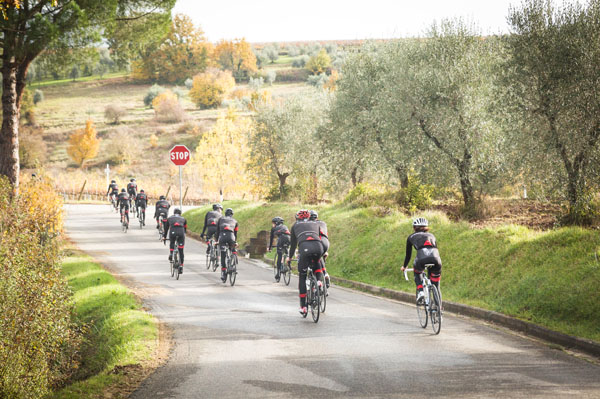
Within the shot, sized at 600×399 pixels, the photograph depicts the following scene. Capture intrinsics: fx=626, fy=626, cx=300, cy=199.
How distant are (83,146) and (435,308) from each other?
77.5 m

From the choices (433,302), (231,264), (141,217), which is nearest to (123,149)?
(141,217)

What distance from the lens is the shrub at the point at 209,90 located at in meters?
113

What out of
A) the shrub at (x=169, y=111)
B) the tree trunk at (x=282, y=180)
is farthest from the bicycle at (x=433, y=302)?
the shrub at (x=169, y=111)

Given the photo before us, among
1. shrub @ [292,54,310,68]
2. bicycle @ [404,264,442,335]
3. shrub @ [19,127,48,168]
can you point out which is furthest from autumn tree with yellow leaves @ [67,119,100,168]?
shrub @ [292,54,310,68]

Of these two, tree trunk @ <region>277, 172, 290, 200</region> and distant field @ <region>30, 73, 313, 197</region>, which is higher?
distant field @ <region>30, 73, 313, 197</region>

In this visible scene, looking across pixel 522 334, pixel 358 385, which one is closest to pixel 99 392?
pixel 358 385

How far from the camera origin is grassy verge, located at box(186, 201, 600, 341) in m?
11.9

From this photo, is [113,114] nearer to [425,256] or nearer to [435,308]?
[425,256]

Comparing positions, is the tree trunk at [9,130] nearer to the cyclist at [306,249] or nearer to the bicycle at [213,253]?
the bicycle at [213,253]

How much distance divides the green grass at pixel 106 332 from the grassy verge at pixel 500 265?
7146mm

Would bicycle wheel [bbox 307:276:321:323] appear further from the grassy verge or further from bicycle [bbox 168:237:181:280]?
bicycle [bbox 168:237:181:280]

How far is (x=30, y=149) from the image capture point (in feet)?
241

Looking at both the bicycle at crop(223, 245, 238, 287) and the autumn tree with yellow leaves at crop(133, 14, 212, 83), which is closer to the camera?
the bicycle at crop(223, 245, 238, 287)

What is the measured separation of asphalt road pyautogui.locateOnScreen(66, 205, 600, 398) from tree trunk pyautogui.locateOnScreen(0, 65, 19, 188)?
32.2ft
